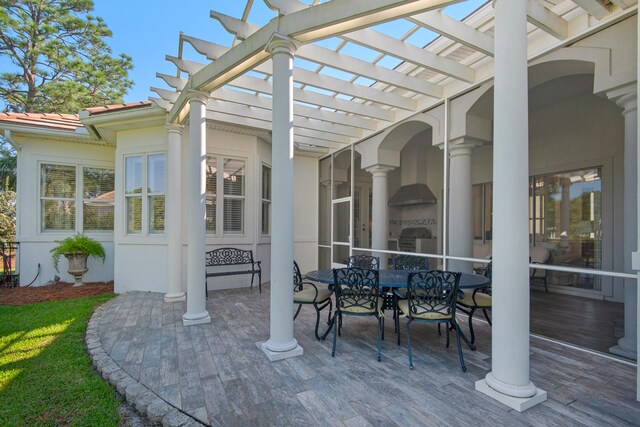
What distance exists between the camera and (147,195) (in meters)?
5.93

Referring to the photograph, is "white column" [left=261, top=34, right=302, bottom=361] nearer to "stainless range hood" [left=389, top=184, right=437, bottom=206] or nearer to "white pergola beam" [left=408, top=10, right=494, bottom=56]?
"white pergola beam" [left=408, top=10, right=494, bottom=56]

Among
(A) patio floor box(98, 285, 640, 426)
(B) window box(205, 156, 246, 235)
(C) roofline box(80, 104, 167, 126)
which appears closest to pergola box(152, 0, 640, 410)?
(A) patio floor box(98, 285, 640, 426)

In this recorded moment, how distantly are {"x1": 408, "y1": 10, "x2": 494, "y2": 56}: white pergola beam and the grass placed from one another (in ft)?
13.4

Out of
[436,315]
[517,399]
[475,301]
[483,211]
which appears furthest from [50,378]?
[483,211]

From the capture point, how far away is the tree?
10.1m

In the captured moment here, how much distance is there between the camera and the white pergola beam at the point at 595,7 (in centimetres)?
274

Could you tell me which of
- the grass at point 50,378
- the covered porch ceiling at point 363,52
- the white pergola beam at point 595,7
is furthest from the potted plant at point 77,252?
the white pergola beam at point 595,7

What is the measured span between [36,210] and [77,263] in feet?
4.86

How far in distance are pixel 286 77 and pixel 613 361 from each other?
4072 mm

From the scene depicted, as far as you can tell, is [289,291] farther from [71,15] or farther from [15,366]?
[71,15]

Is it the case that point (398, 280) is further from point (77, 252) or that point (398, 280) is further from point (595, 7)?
point (77, 252)

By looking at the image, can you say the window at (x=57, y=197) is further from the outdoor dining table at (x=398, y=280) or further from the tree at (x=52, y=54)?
the tree at (x=52, y=54)

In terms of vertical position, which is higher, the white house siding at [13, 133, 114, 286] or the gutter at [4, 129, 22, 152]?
the gutter at [4, 129, 22, 152]

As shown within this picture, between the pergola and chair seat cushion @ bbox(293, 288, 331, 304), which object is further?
chair seat cushion @ bbox(293, 288, 331, 304)
